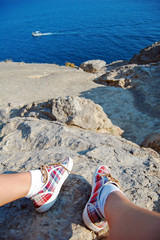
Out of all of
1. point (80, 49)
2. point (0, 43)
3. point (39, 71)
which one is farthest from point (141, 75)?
point (0, 43)

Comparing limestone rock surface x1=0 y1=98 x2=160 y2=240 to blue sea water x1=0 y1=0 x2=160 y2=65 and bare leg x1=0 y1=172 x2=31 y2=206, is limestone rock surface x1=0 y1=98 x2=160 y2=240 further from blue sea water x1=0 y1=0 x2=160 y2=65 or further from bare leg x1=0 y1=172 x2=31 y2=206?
blue sea water x1=0 y1=0 x2=160 y2=65

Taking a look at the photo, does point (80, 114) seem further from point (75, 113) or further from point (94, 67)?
point (94, 67)

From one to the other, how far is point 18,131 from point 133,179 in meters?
2.76

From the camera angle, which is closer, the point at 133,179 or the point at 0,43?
the point at 133,179

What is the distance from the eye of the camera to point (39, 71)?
1467 cm

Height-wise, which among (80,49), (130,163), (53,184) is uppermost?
(53,184)

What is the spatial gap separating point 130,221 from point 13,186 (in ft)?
4.40

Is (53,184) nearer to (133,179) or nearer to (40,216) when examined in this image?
(40,216)

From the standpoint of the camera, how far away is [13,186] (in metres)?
2.19

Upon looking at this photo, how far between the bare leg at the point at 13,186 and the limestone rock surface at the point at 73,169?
289mm

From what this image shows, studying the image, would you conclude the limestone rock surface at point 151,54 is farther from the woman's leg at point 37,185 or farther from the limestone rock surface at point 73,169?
the woman's leg at point 37,185

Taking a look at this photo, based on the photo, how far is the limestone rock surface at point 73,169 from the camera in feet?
7.09

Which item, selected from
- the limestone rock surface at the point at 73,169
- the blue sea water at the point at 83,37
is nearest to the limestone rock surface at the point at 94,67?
the blue sea water at the point at 83,37

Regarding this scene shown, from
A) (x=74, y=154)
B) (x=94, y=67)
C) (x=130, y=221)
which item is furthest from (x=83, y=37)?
(x=130, y=221)
